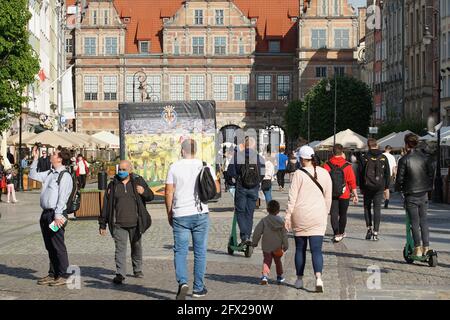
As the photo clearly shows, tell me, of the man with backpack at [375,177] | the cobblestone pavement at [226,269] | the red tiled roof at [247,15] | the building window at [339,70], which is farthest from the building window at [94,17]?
the man with backpack at [375,177]

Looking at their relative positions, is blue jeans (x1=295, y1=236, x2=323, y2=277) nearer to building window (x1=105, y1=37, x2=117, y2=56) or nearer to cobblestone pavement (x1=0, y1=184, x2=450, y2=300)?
cobblestone pavement (x1=0, y1=184, x2=450, y2=300)

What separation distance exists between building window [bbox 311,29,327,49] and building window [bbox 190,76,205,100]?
10808 mm

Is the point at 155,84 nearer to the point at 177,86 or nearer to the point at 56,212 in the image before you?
the point at 177,86

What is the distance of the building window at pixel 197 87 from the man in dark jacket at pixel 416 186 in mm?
A: 87783

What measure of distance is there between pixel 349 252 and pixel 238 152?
2.35 metres

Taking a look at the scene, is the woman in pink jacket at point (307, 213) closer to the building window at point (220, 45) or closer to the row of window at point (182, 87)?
the building window at point (220, 45)

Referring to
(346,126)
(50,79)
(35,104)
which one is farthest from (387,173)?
(346,126)

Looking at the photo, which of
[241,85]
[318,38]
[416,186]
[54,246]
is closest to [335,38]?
[318,38]

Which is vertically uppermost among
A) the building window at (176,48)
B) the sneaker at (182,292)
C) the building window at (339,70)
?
the building window at (176,48)

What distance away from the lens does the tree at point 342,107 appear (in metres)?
85.8

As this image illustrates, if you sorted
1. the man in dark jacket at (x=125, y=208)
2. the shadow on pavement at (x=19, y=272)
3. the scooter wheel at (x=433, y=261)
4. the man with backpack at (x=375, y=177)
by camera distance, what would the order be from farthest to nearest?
1. the man with backpack at (x=375, y=177)
2. the scooter wheel at (x=433, y=261)
3. the shadow on pavement at (x=19, y=272)
4. the man in dark jacket at (x=125, y=208)

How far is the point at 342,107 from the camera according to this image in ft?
281

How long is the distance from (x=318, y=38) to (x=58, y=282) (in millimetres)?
87584
